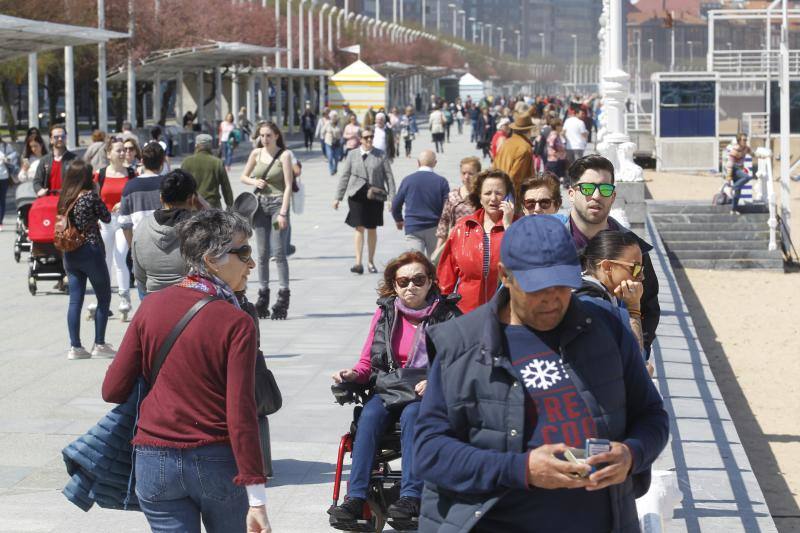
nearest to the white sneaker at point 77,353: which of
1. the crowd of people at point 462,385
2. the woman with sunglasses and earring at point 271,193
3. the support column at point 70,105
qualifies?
the woman with sunglasses and earring at point 271,193

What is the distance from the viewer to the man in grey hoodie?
734 cm

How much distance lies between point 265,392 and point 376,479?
3.55 ft

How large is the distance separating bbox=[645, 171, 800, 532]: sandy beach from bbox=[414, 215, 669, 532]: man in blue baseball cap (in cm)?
489

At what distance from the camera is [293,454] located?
7.95 m

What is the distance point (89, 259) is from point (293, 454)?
3041 mm

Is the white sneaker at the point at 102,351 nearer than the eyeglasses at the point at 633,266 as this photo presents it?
No

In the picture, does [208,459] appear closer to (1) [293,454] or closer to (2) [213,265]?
(2) [213,265]

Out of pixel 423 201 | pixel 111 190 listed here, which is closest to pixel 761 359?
pixel 423 201

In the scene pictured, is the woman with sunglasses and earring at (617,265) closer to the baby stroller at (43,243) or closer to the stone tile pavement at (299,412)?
the stone tile pavement at (299,412)

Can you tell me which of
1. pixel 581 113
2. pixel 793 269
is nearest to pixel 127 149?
pixel 793 269

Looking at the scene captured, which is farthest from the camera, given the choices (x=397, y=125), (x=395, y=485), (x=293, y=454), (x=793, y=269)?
(x=397, y=125)

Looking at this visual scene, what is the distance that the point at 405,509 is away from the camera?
6.14 metres

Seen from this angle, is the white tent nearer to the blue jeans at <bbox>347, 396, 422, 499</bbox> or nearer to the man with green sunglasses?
the blue jeans at <bbox>347, 396, 422, 499</bbox>

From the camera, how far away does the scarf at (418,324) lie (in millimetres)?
6414
